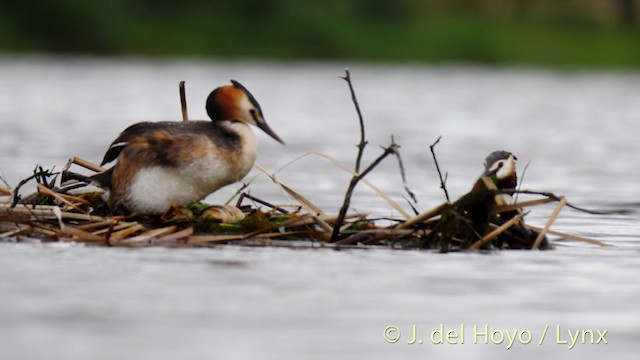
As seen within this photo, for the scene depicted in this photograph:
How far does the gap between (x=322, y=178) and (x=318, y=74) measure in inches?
1276

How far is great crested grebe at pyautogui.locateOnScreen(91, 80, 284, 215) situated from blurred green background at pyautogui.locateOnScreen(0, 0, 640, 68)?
37.1m

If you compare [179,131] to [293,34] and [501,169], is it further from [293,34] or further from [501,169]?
[293,34]

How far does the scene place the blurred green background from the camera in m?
47.0

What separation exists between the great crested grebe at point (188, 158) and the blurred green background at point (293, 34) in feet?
122

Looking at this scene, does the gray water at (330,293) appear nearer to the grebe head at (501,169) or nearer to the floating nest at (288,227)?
the floating nest at (288,227)

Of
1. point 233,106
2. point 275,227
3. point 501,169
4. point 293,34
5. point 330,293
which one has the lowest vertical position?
point 330,293

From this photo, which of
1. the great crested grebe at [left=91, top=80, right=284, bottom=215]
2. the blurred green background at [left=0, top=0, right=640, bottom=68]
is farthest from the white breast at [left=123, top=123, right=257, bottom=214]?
the blurred green background at [left=0, top=0, right=640, bottom=68]

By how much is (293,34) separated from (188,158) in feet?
135

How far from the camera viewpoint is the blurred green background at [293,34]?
47.0 m

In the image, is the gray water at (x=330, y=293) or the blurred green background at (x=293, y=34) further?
the blurred green background at (x=293, y=34)

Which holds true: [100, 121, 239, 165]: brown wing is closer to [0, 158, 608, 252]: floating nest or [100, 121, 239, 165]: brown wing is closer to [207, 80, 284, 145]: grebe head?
[207, 80, 284, 145]: grebe head

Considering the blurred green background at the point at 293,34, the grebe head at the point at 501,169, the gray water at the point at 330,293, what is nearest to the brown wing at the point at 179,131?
the gray water at the point at 330,293

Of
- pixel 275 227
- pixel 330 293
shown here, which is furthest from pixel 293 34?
pixel 330 293

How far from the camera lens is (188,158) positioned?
9.08m
